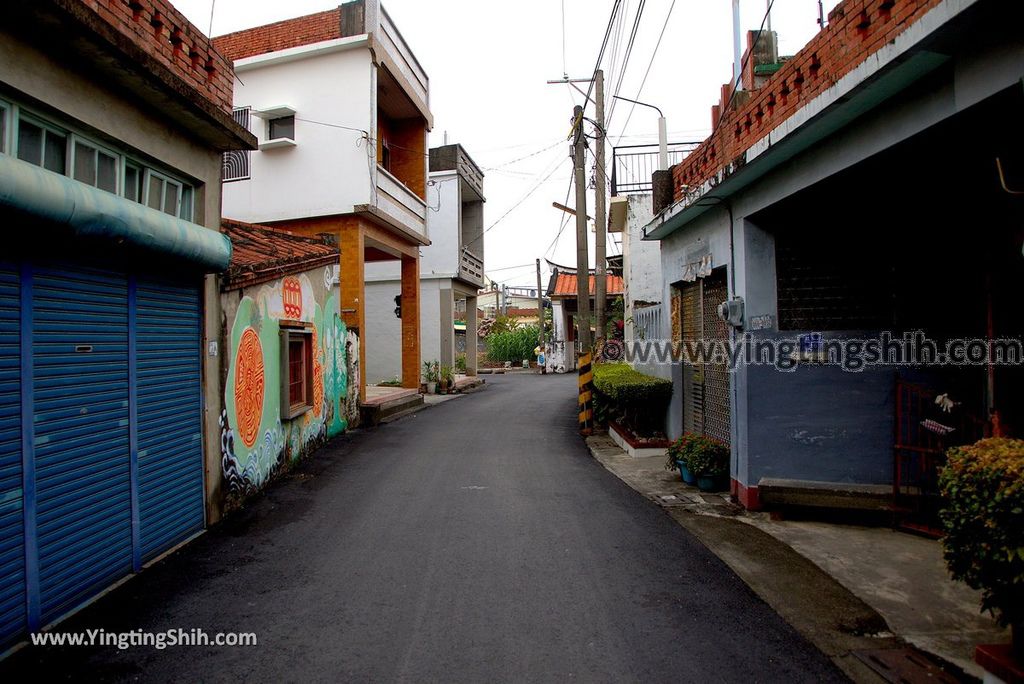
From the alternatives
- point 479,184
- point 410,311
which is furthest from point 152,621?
point 479,184

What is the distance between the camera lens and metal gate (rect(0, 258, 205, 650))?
3.52 meters

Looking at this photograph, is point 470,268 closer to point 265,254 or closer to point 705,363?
point 265,254

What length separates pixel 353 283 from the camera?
40.1 feet

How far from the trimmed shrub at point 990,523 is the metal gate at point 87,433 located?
5153 mm

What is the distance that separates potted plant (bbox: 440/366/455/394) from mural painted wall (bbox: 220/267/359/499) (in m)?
7.99

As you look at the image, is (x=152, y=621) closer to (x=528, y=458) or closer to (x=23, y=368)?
(x=23, y=368)

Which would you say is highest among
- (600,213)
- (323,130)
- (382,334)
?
(323,130)

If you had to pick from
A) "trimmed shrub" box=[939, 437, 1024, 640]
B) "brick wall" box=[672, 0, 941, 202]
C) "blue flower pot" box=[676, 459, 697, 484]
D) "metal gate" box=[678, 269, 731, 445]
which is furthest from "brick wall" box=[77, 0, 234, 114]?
"blue flower pot" box=[676, 459, 697, 484]

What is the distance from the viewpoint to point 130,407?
459 cm

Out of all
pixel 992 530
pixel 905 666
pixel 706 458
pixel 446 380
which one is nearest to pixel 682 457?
pixel 706 458

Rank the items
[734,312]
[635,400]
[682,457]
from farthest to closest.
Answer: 1. [635,400]
2. [682,457]
3. [734,312]

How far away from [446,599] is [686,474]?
410cm

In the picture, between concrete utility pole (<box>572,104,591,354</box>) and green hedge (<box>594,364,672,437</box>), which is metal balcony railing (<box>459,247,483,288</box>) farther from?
green hedge (<box>594,364,672,437</box>)

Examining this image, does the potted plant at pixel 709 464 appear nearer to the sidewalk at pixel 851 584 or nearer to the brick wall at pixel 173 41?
the sidewalk at pixel 851 584
